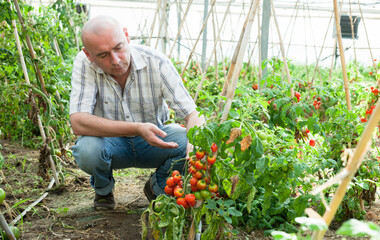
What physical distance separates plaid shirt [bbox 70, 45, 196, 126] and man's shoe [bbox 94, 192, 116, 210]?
0.43 m

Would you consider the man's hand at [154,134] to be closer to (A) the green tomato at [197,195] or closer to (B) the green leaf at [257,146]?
(A) the green tomato at [197,195]

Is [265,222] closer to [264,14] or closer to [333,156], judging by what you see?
Answer: [333,156]

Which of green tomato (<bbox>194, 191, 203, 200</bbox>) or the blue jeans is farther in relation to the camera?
the blue jeans

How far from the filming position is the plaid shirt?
6.09 ft

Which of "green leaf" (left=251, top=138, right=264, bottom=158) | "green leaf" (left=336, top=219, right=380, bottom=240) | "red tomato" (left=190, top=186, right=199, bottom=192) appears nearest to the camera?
"green leaf" (left=336, top=219, right=380, bottom=240)

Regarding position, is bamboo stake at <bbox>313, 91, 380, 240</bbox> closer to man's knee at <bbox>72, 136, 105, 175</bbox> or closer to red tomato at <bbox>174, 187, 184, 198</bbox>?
red tomato at <bbox>174, 187, 184, 198</bbox>

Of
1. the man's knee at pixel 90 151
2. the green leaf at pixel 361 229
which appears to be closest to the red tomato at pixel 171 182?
the man's knee at pixel 90 151

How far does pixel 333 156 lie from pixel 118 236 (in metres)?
1.07

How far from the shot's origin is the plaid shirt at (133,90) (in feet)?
6.09

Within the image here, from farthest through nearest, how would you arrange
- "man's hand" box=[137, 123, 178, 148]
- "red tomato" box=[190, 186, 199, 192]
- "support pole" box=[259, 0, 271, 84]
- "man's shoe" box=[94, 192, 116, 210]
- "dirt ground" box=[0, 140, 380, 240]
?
"support pole" box=[259, 0, 271, 84] → "man's shoe" box=[94, 192, 116, 210] → "dirt ground" box=[0, 140, 380, 240] → "man's hand" box=[137, 123, 178, 148] → "red tomato" box=[190, 186, 199, 192]

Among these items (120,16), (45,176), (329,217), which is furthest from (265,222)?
(120,16)

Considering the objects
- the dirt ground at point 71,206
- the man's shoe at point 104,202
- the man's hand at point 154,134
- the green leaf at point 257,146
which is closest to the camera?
the green leaf at point 257,146

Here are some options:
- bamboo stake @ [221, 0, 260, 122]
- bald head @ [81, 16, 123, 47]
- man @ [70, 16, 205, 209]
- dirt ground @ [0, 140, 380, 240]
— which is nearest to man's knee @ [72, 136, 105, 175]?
man @ [70, 16, 205, 209]

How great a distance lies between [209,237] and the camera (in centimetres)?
134
